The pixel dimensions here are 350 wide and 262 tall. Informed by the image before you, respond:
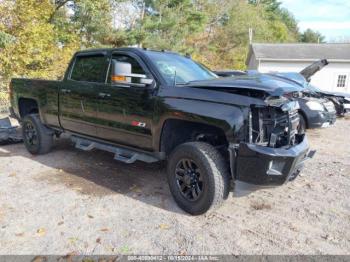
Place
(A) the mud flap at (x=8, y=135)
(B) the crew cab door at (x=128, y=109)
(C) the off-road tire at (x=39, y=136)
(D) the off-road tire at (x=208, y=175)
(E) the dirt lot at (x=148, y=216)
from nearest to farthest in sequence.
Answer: (E) the dirt lot at (x=148, y=216)
(D) the off-road tire at (x=208, y=175)
(B) the crew cab door at (x=128, y=109)
(C) the off-road tire at (x=39, y=136)
(A) the mud flap at (x=8, y=135)

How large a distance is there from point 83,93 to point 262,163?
310 cm

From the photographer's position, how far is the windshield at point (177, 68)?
4402 mm

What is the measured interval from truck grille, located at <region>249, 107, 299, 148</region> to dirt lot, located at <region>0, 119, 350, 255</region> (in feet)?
2.98

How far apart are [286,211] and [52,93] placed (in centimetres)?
428

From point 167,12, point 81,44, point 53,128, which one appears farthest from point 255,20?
point 53,128

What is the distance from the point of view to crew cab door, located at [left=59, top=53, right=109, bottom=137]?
200 inches

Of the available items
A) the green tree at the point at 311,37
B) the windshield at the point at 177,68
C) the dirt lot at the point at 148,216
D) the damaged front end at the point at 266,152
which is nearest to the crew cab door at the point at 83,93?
the dirt lot at the point at 148,216

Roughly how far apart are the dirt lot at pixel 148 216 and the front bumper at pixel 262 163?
57 centimetres

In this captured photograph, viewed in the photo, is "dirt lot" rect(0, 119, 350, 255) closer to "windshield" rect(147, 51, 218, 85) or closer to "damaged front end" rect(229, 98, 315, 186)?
"damaged front end" rect(229, 98, 315, 186)

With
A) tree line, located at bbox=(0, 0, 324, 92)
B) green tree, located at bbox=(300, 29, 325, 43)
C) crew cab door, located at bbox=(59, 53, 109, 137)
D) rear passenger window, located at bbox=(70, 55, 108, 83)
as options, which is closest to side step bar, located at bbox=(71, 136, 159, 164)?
crew cab door, located at bbox=(59, 53, 109, 137)

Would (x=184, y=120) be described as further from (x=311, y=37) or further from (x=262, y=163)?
(x=311, y=37)

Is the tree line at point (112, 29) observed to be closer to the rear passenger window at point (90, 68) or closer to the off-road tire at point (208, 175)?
the rear passenger window at point (90, 68)

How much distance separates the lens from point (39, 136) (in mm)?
6273

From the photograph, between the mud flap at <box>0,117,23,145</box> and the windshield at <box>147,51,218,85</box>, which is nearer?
the windshield at <box>147,51,218,85</box>
